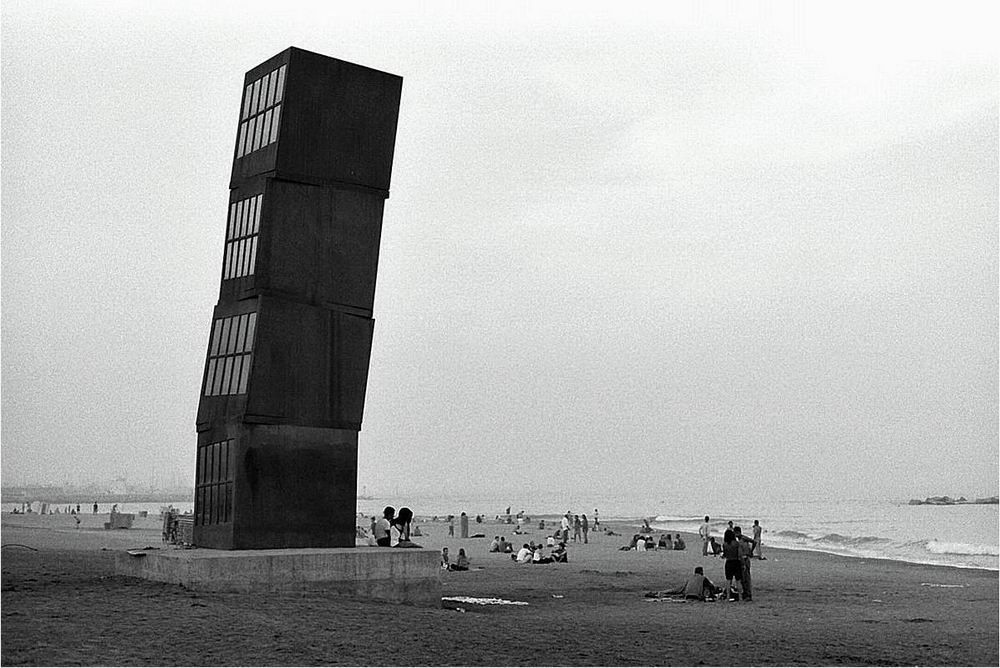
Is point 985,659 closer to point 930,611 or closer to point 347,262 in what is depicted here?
point 930,611

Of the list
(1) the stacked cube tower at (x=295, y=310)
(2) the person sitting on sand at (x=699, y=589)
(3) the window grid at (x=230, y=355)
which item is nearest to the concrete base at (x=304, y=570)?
(1) the stacked cube tower at (x=295, y=310)

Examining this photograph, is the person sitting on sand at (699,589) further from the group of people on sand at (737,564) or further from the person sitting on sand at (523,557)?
the person sitting on sand at (523,557)

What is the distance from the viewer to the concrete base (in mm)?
16406

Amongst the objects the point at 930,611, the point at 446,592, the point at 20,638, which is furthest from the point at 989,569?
the point at 20,638

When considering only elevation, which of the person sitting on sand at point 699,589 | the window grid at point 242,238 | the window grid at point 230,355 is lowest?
the person sitting on sand at point 699,589

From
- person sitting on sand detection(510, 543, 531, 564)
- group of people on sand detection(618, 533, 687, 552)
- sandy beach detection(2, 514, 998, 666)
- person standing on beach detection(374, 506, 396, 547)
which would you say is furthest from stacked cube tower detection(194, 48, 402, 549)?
group of people on sand detection(618, 533, 687, 552)

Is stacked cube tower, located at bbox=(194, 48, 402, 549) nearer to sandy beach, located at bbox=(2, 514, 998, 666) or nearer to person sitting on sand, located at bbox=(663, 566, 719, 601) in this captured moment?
sandy beach, located at bbox=(2, 514, 998, 666)

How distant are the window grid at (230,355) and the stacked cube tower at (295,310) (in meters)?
0.03

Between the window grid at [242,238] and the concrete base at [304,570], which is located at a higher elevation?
the window grid at [242,238]

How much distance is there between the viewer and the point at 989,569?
35.8 metres

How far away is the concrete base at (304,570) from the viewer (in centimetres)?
1641

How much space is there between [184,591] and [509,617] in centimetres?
490

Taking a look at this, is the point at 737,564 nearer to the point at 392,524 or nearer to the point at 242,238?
the point at 392,524

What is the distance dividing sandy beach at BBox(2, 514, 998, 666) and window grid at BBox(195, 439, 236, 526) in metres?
1.78
